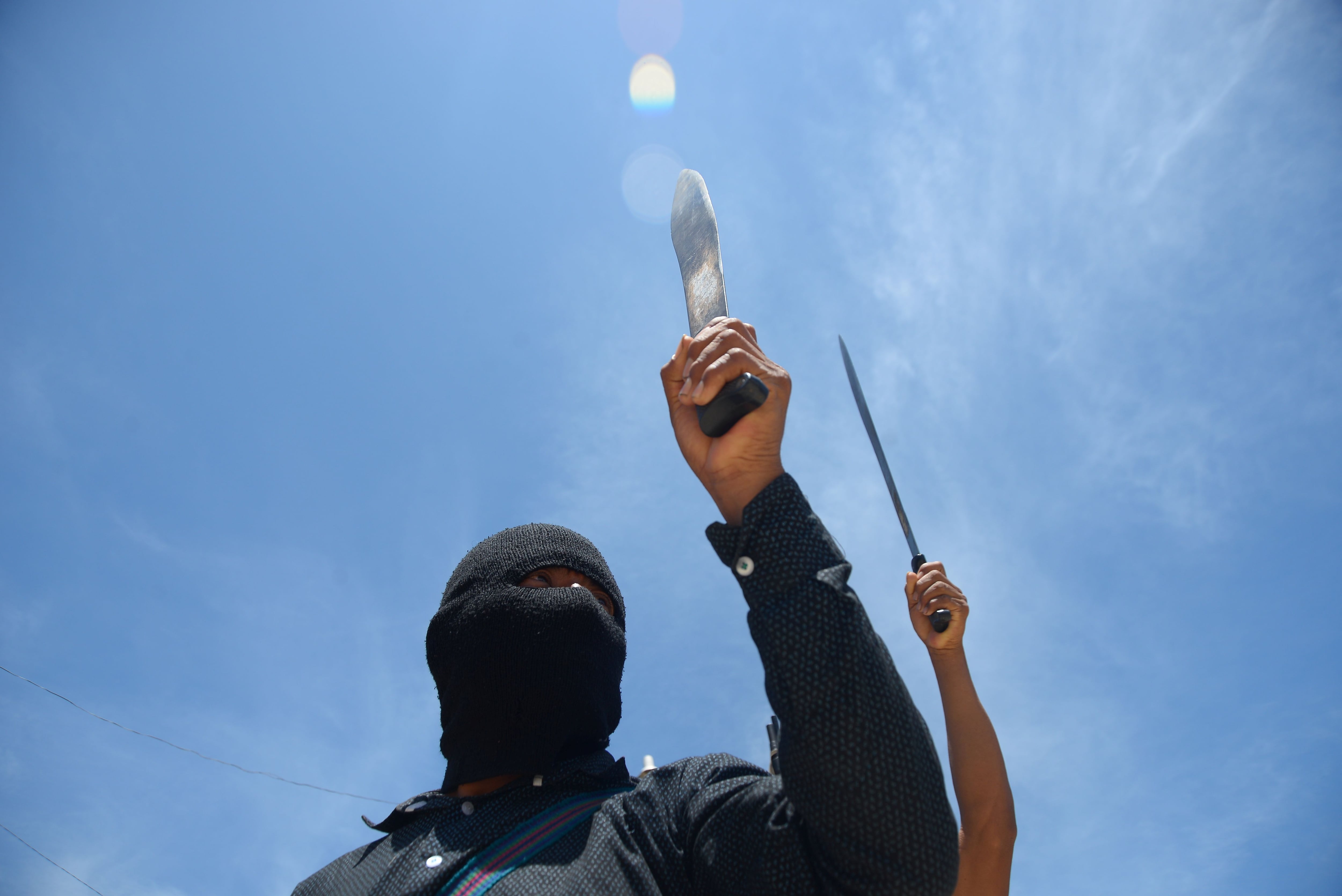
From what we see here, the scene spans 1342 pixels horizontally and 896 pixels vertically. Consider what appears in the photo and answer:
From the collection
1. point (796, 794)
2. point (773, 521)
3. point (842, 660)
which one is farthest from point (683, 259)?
point (796, 794)

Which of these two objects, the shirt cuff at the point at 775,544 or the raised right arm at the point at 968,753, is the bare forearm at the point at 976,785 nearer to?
the raised right arm at the point at 968,753

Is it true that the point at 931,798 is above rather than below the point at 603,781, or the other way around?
below

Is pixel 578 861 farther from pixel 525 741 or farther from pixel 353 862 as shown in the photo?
pixel 353 862

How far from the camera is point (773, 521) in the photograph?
156 cm

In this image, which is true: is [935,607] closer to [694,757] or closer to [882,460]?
[882,460]

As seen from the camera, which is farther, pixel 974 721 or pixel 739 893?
pixel 974 721

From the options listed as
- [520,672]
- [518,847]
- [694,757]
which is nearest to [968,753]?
[694,757]

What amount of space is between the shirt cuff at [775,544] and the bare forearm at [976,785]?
2643 mm

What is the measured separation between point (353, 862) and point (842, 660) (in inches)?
72.1

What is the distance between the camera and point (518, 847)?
197 centimetres

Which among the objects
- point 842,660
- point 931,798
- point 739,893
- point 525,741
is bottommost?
point 739,893

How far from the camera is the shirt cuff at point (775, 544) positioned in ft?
4.94

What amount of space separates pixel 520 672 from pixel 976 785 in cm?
239

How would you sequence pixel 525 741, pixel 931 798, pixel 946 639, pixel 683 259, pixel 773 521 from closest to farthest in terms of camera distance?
pixel 931 798 < pixel 773 521 < pixel 683 259 < pixel 525 741 < pixel 946 639
